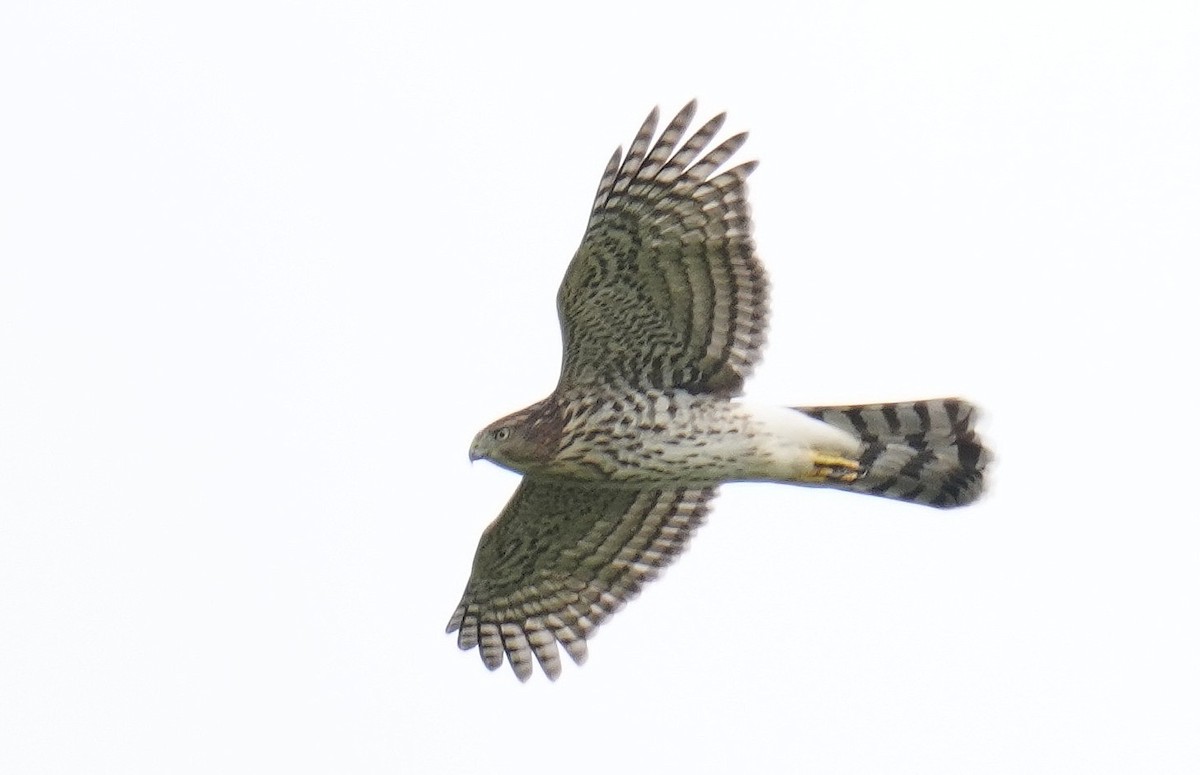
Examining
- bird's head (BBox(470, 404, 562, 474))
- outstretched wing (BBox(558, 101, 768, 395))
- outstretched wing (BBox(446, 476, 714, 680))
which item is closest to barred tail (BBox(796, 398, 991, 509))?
outstretched wing (BBox(558, 101, 768, 395))

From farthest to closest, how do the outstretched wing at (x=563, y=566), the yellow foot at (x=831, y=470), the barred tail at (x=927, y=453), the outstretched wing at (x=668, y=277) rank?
the outstretched wing at (x=563, y=566) < the barred tail at (x=927, y=453) < the yellow foot at (x=831, y=470) < the outstretched wing at (x=668, y=277)

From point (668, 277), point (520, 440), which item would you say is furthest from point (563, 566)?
point (668, 277)

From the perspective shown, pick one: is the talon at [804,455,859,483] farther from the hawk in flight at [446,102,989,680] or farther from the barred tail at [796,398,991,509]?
the barred tail at [796,398,991,509]

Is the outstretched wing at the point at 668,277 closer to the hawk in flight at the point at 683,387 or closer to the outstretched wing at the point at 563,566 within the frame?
the hawk in flight at the point at 683,387

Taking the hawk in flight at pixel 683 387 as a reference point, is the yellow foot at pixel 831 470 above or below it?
below

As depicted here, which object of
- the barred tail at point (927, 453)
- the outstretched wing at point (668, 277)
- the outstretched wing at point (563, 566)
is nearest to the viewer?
the outstretched wing at point (668, 277)

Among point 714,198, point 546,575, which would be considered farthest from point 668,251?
point 546,575

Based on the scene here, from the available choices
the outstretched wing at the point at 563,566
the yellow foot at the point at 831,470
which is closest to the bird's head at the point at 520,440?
the outstretched wing at the point at 563,566

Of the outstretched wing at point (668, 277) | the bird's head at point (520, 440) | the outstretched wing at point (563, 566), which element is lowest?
the outstretched wing at point (563, 566)

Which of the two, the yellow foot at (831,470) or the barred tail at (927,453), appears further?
the barred tail at (927,453)

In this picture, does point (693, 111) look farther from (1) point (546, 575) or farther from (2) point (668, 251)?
(1) point (546, 575)
